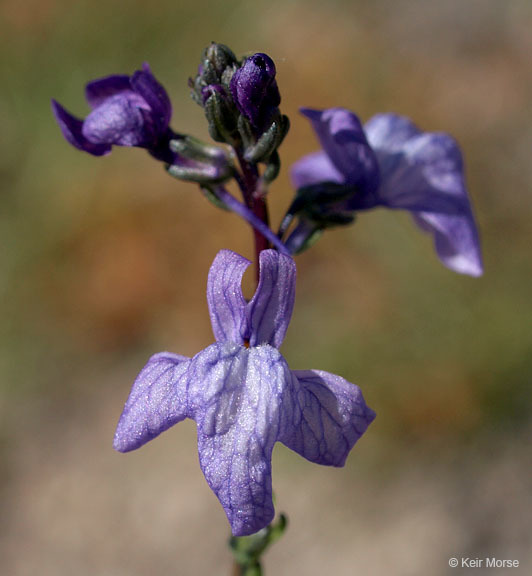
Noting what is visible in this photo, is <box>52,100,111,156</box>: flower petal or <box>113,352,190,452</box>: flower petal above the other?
<box>52,100,111,156</box>: flower petal

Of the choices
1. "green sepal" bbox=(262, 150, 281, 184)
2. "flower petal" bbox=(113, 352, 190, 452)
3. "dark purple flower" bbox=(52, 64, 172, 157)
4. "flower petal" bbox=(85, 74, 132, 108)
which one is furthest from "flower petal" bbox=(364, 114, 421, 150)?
"flower petal" bbox=(113, 352, 190, 452)

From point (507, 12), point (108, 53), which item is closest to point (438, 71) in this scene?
point (507, 12)

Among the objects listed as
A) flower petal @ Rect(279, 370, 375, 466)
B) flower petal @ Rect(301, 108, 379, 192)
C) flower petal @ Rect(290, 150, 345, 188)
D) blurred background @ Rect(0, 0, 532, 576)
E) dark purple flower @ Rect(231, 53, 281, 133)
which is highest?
dark purple flower @ Rect(231, 53, 281, 133)

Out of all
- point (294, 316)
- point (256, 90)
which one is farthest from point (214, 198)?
point (294, 316)

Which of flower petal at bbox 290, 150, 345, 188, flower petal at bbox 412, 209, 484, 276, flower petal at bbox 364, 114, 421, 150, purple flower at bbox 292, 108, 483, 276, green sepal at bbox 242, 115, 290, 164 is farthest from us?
flower petal at bbox 290, 150, 345, 188

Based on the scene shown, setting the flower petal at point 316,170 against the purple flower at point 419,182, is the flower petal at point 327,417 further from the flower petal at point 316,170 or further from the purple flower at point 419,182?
the flower petal at point 316,170

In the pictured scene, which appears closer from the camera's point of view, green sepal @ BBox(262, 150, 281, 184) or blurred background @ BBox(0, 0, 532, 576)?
green sepal @ BBox(262, 150, 281, 184)

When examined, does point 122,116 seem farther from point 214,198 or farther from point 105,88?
point 214,198

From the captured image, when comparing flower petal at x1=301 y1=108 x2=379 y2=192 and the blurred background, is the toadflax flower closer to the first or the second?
flower petal at x1=301 y1=108 x2=379 y2=192
